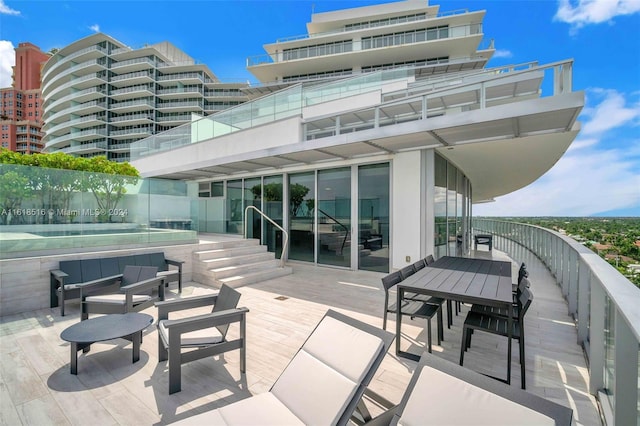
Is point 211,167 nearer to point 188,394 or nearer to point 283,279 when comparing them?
point 283,279

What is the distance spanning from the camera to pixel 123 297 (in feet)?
14.2

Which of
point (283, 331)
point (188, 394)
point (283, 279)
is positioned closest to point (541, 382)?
point (283, 331)

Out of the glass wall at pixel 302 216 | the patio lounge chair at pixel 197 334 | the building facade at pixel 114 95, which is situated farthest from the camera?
the building facade at pixel 114 95

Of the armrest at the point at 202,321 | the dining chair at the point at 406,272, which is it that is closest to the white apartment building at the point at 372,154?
the dining chair at the point at 406,272

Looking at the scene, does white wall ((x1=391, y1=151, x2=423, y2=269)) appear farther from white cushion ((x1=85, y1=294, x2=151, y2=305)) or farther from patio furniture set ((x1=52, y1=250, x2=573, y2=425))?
white cushion ((x1=85, y1=294, x2=151, y2=305))

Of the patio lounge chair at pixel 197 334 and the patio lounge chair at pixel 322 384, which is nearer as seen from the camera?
the patio lounge chair at pixel 322 384

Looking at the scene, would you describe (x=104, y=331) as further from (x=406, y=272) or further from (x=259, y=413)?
(x=406, y=272)

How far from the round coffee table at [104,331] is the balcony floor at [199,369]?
213 millimetres

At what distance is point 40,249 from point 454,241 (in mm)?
10211

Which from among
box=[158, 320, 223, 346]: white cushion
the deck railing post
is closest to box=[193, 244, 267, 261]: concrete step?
box=[158, 320, 223, 346]: white cushion

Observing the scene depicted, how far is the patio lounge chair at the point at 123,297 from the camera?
3.98 metres

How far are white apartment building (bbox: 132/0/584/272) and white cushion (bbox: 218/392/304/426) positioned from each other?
5186 mm

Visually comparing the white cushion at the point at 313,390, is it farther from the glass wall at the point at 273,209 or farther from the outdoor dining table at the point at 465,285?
the glass wall at the point at 273,209

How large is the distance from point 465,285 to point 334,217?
5152mm
